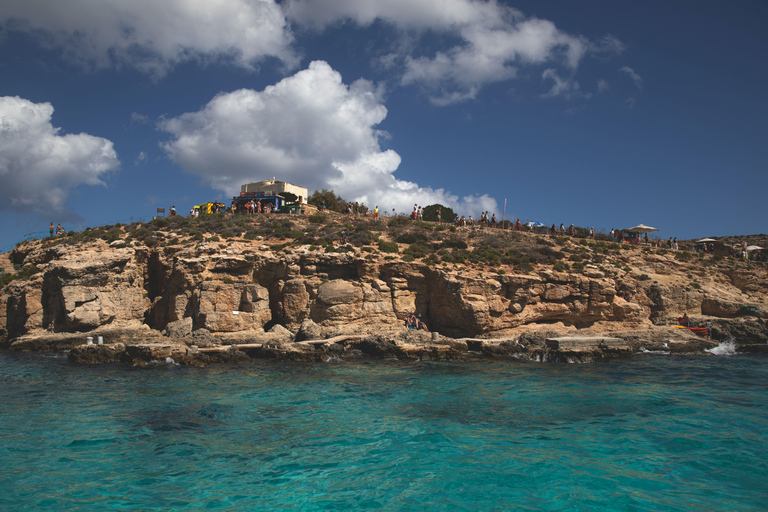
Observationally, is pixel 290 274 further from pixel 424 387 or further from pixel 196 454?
pixel 196 454

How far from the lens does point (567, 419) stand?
1029 cm

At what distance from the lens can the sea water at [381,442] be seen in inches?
261

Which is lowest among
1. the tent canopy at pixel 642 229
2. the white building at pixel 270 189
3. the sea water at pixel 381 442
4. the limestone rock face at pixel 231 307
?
the sea water at pixel 381 442

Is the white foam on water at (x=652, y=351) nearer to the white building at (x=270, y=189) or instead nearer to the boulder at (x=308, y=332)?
the boulder at (x=308, y=332)

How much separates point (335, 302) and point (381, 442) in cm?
1250

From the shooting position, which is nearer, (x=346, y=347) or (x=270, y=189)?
(x=346, y=347)

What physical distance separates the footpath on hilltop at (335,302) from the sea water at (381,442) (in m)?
4.05

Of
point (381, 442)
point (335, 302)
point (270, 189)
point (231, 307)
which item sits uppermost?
point (270, 189)

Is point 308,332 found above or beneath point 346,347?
above

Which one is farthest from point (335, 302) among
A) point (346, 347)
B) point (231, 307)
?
point (231, 307)

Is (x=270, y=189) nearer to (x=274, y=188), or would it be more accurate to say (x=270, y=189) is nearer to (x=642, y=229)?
(x=274, y=188)

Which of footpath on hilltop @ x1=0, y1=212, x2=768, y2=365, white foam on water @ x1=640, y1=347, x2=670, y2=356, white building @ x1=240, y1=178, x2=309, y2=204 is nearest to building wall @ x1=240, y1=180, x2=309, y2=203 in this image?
white building @ x1=240, y1=178, x2=309, y2=204

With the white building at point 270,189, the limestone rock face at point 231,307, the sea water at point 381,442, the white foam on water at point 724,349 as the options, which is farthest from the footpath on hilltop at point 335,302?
the white building at point 270,189

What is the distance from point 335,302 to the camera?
21.1m
